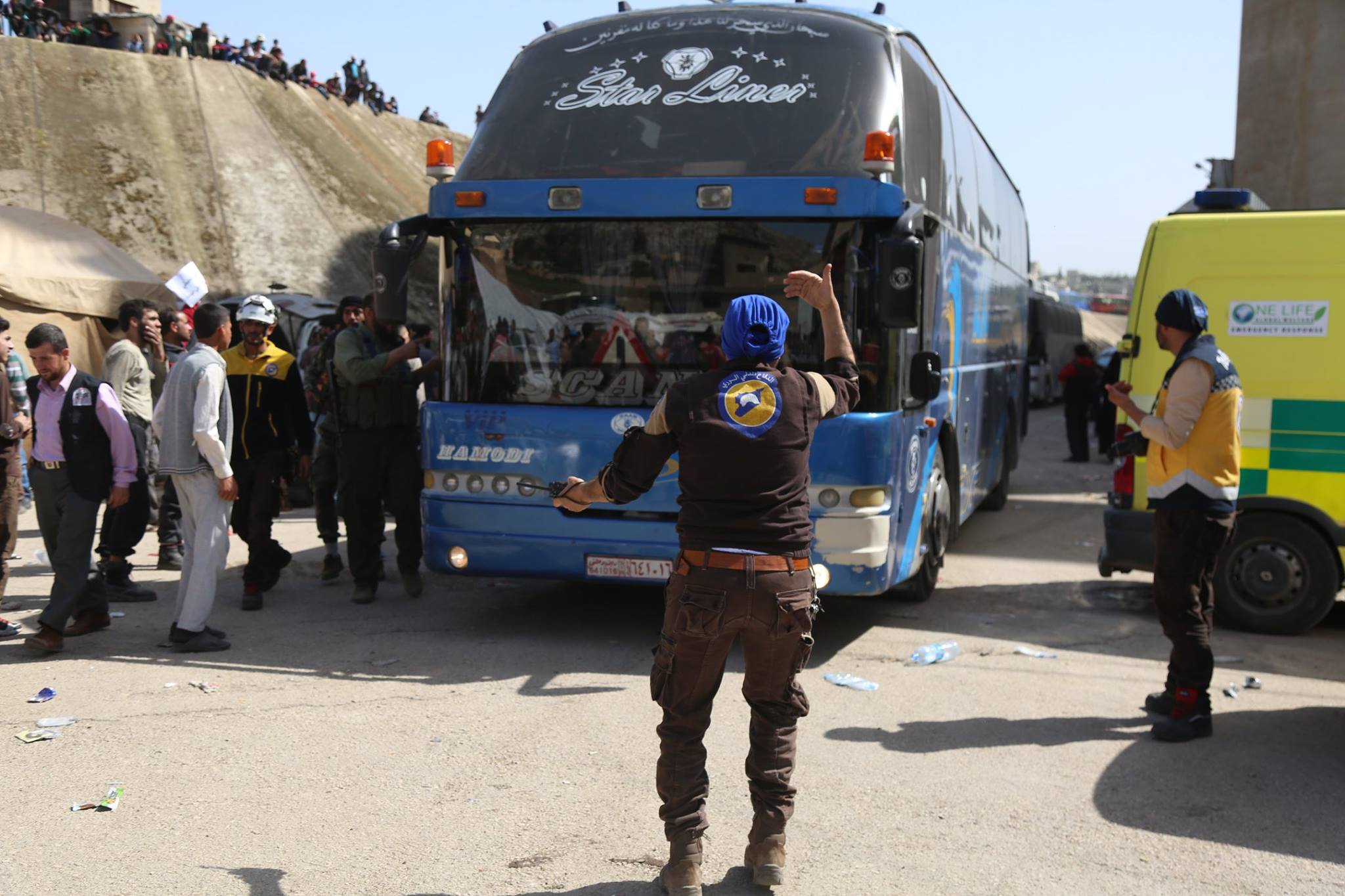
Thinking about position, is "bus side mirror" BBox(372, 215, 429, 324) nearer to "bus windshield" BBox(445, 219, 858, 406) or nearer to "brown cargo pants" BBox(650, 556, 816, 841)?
"bus windshield" BBox(445, 219, 858, 406)

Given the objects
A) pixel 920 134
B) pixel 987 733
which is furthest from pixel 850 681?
pixel 920 134

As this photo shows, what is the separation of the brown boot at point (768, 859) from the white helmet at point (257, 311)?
528 centimetres

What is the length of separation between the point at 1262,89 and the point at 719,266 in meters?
21.5

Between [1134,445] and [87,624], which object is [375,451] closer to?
[87,624]

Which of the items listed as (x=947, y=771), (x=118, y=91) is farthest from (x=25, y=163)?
(x=947, y=771)

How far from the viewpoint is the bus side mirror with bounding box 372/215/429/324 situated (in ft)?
23.9

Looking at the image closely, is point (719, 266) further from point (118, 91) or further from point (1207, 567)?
point (118, 91)

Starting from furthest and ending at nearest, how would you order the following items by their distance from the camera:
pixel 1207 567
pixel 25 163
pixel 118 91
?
pixel 118 91, pixel 25 163, pixel 1207 567

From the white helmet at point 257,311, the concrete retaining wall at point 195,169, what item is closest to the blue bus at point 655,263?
the white helmet at point 257,311

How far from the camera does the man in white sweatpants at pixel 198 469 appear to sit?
22.5ft

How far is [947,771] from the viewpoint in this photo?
17.2ft

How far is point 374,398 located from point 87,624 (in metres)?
2.23


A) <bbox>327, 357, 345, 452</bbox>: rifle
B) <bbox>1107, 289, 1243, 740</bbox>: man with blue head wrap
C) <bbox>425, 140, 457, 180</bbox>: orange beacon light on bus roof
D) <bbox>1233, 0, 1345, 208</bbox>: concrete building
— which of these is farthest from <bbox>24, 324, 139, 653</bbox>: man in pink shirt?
<bbox>1233, 0, 1345, 208</bbox>: concrete building

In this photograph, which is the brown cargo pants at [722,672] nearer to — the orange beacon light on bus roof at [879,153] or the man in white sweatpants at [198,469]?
the orange beacon light on bus roof at [879,153]
